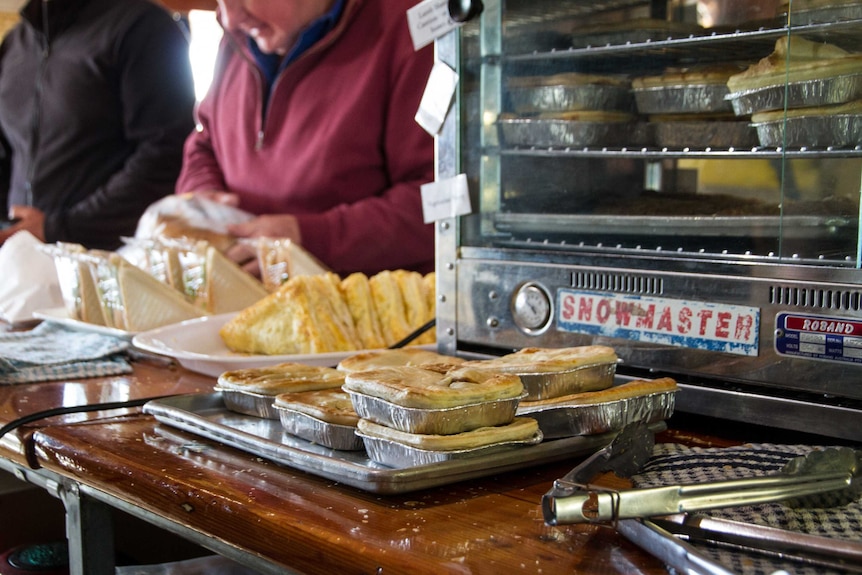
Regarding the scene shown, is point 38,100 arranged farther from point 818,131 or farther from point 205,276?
point 818,131

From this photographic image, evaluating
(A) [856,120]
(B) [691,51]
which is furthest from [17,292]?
(A) [856,120]

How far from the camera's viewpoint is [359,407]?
100 centimetres

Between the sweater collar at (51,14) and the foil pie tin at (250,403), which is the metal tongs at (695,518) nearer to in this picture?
the foil pie tin at (250,403)

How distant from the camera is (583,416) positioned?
3.44 feet

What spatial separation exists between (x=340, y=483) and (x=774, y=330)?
54cm

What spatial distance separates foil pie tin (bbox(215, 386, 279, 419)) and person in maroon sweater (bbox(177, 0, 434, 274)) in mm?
1133

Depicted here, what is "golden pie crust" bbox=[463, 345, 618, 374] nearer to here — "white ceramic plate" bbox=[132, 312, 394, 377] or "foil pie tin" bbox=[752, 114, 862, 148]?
"foil pie tin" bbox=[752, 114, 862, 148]

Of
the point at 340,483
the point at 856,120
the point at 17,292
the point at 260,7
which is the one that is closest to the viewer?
the point at 340,483

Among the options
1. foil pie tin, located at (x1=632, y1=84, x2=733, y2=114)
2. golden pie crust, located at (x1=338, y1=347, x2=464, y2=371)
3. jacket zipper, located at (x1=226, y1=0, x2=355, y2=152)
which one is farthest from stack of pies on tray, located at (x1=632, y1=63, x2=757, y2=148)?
jacket zipper, located at (x1=226, y1=0, x2=355, y2=152)

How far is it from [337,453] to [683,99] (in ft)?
2.20

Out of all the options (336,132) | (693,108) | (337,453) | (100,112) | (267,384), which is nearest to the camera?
(337,453)

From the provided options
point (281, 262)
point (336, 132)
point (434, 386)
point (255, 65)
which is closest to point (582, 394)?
point (434, 386)

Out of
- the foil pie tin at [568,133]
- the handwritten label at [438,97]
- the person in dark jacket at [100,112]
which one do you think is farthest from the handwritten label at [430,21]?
the person in dark jacket at [100,112]

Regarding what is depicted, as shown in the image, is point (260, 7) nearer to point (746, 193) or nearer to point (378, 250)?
point (378, 250)
